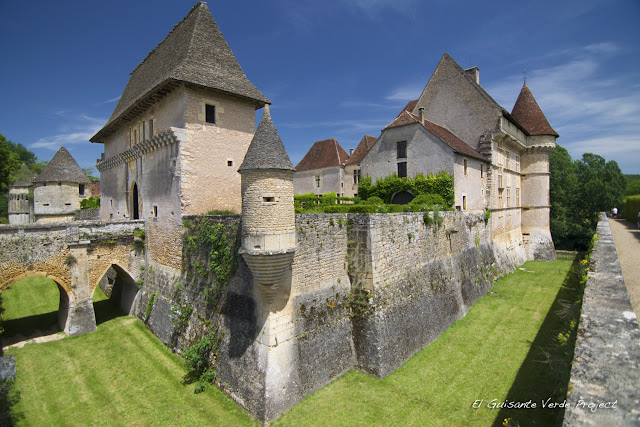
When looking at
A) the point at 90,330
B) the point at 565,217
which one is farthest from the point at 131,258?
the point at 565,217

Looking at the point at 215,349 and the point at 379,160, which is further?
the point at 379,160

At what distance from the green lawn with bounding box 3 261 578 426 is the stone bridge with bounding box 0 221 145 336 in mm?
1377

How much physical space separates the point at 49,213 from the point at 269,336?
2974 cm

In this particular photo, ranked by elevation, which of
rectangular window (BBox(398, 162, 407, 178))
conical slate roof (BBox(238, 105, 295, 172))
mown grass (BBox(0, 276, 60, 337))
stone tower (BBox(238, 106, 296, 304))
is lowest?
mown grass (BBox(0, 276, 60, 337))

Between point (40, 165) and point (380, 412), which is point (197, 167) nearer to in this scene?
point (380, 412)

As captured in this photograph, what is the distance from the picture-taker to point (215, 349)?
9.55 meters

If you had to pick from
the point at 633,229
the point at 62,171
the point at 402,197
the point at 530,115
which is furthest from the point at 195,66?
the point at 530,115

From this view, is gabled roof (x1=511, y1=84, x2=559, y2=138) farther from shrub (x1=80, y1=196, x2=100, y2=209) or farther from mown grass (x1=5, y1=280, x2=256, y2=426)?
shrub (x1=80, y1=196, x2=100, y2=209)

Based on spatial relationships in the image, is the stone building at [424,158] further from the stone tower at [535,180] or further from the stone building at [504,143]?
the stone tower at [535,180]

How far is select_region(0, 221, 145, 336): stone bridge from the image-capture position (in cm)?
1101

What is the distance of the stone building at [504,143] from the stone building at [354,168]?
623 cm

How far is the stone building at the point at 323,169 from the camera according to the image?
3284 cm

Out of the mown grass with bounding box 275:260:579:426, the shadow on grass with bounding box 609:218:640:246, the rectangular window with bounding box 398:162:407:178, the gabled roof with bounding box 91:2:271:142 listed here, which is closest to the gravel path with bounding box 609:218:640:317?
the mown grass with bounding box 275:260:579:426

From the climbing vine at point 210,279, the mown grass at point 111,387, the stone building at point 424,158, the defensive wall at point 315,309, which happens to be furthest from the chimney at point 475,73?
the mown grass at point 111,387
